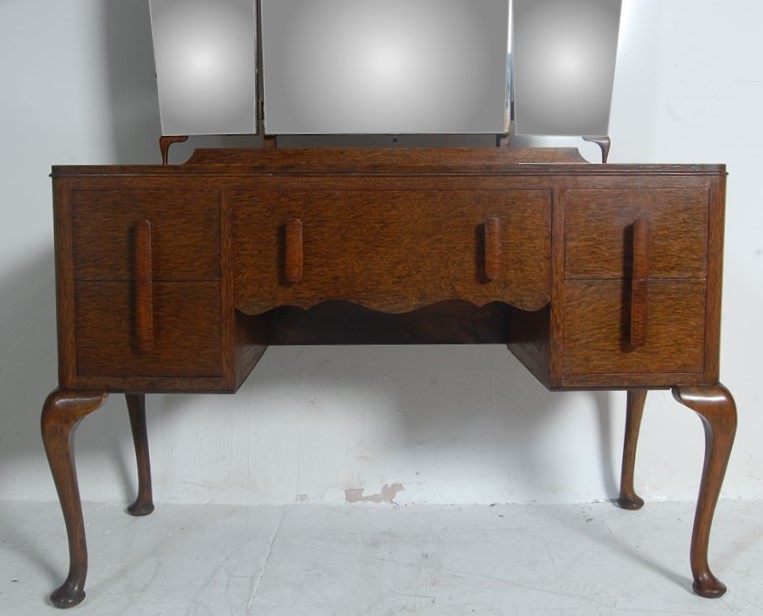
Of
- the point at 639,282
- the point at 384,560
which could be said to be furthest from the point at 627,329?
the point at 384,560

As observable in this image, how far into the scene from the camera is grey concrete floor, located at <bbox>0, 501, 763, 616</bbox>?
1.31m

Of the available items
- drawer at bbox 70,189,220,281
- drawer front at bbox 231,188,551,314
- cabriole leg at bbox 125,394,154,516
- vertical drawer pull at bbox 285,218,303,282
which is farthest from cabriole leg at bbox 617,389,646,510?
cabriole leg at bbox 125,394,154,516

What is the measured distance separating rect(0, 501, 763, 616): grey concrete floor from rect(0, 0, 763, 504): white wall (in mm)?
71

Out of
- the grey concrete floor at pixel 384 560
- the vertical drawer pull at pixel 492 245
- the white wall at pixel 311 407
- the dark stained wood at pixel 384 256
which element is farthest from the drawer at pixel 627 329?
the white wall at pixel 311 407

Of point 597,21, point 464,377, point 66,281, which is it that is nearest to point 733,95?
point 597,21

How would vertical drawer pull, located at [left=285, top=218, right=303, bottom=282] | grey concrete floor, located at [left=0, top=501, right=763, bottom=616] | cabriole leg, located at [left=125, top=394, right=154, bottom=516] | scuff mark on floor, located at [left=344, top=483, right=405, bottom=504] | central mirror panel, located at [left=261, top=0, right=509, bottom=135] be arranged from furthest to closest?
scuff mark on floor, located at [left=344, top=483, right=405, bottom=504] → cabriole leg, located at [left=125, top=394, right=154, bottom=516] → central mirror panel, located at [left=261, top=0, right=509, bottom=135] → grey concrete floor, located at [left=0, top=501, right=763, bottom=616] → vertical drawer pull, located at [left=285, top=218, right=303, bottom=282]

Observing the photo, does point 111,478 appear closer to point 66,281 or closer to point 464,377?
point 66,281

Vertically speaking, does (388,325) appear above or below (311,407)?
above

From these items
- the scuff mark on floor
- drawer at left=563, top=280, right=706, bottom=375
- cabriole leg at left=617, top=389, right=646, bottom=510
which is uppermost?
drawer at left=563, top=280, right=706, bottom=375

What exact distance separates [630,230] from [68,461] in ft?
3.48

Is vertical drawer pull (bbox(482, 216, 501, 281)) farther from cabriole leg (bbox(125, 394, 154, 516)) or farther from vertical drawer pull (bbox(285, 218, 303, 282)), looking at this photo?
cabriole leg (bbox(125, 394, 154, 516))

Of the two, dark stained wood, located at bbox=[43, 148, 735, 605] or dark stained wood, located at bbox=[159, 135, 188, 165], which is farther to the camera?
dark stained wood, located at bbox=[159, 135, 188, 165]

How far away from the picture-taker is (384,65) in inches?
60.1

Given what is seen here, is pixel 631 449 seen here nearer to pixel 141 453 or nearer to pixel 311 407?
pixel 311 407
